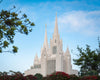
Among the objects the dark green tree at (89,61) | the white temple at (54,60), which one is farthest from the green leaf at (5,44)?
the white temple at (54,60)

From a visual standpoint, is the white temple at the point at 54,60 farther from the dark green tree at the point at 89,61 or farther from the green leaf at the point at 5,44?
the green leaf at the point at 5,44

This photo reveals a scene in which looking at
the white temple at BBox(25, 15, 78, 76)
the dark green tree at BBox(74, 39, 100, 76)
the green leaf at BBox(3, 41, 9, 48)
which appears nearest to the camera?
the green leaf at BBox(3, 41, 9, 48)

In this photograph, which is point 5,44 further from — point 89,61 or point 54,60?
point 54,60

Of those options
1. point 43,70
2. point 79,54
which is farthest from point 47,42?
point 79,54

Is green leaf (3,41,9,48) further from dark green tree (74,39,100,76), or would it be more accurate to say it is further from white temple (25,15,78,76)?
white temple (25,15,78,76)

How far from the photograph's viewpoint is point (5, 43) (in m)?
9.16

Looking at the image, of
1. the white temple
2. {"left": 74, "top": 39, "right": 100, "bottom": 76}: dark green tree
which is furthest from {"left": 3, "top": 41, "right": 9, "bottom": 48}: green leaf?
the white temple

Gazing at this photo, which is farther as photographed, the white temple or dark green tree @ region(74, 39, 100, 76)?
the white temple

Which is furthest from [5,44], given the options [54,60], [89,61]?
[54,60]

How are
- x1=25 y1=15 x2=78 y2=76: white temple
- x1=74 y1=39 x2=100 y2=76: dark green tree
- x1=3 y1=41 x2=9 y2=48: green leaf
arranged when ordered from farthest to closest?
1. x1=25 y1=15 x2=78 y2=76: white temple
2. x1=74 y1=39 x2=100 y2=76: dark green tree
3. x1=3 y1=41 x2=9 y2=48: green leaf

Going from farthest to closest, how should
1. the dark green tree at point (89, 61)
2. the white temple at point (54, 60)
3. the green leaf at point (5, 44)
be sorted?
1. the white temple at point (54, 60)
2. the dark green tree at point (89, 61)
3. the green leaf at point (5, 44)

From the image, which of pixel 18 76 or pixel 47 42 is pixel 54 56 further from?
pixel 18 76

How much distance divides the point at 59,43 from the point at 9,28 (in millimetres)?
63593

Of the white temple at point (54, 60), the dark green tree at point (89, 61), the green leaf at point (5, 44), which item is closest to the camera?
the green leaf at point (5, 44)
